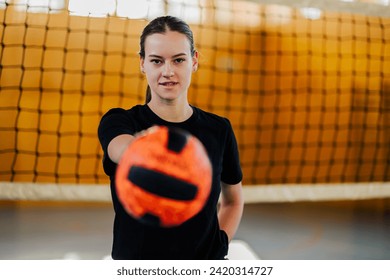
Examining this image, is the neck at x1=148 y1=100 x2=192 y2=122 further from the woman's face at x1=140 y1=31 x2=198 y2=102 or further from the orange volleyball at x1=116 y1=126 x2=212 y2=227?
the orange volleyball at x1=116 y1=126 x2=212 y2=227

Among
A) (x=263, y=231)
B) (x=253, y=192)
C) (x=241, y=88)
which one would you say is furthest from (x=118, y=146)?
(x=241, y=88)

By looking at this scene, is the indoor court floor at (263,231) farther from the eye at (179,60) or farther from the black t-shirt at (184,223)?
the eye at (179,60)

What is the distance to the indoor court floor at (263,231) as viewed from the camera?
1621mm

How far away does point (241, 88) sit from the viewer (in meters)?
Result: 2.47

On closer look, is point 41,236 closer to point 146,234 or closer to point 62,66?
point 62,66

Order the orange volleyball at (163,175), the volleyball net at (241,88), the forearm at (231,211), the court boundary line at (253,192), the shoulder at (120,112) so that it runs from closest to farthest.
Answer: the orange volleyball at (163,175) → the shoulder at (120,112) → the forearm at (231,211) → the court boundary line at (253,192) → the volleyball net at (241,88)

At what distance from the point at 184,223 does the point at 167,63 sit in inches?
10.8

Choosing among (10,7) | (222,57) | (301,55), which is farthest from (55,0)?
(301,55)

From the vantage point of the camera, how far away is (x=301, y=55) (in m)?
2.42

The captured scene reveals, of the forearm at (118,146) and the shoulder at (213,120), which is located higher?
the shoulder at (213,120)

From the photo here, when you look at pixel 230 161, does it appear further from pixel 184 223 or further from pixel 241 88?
pixel 241 88

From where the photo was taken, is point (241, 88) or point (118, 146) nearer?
point (118, 146)

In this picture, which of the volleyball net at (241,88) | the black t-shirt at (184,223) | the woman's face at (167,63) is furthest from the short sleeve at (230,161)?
the volleyball net at (241,88)
